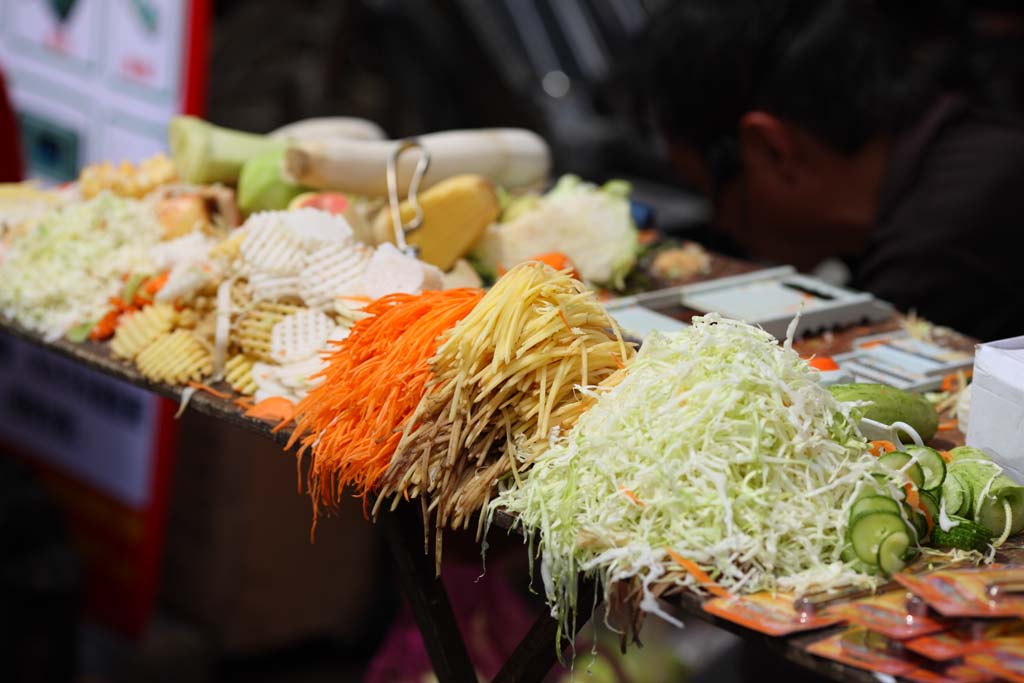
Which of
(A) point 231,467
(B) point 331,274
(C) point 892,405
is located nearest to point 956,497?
(C) point 892,405

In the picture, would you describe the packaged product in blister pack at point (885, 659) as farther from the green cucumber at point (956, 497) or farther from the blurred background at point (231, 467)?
the blurred background at point (231, 467)

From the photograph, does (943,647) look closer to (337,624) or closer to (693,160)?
(693,160)

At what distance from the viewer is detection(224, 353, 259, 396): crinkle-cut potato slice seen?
2465 mm

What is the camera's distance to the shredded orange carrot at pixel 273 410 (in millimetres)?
2276

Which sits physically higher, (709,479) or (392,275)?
(392,275)

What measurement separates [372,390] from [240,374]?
59 centimetres

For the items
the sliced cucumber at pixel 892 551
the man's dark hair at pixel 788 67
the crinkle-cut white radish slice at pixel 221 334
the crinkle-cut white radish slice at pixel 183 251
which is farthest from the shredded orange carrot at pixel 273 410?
the man's dark hair at pixel 788 67

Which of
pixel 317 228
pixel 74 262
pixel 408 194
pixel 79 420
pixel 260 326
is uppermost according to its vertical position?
pixel 408 194

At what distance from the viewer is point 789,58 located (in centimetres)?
389

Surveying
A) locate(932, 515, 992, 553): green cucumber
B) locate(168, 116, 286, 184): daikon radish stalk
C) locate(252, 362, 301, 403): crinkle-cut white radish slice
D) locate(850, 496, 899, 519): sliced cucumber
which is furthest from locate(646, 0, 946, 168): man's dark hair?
locate(850, 496, 899, 519): sliced cucumber

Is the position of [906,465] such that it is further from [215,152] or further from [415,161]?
[215,152]

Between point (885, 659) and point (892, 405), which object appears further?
point (892, 405)

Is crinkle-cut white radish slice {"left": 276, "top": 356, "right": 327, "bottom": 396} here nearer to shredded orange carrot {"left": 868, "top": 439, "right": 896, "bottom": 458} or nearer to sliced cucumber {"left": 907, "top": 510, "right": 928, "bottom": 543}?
shredded orange carrot {"left": 868, "top": 439, "right": 896, "bottom": 458}

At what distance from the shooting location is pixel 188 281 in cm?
270
